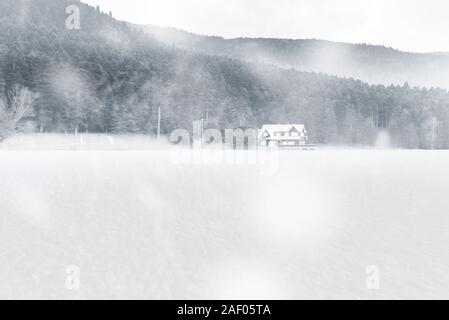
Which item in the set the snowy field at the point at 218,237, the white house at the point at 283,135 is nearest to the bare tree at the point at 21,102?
the white house at the point at 283,135

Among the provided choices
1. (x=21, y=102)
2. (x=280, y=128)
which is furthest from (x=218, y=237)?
(x=280, y=128)

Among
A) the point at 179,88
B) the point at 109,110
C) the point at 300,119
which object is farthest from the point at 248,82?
the point at 109,110

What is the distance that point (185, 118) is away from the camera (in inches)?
3105

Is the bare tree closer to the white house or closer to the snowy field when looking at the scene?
the white house

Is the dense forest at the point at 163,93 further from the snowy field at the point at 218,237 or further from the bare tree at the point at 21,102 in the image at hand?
the snowy field at the point at 218,237

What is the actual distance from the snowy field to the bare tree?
50.0 meters

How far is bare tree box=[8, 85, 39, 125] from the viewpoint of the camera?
2516 inches

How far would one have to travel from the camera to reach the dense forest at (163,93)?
2783 inches

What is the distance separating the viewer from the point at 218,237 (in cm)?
1207

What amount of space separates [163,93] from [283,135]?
27590mm

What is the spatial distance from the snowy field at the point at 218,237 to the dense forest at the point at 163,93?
45.9 metres

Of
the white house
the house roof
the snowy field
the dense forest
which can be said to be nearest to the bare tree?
the dense forest

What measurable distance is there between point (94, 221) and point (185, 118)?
66646mm

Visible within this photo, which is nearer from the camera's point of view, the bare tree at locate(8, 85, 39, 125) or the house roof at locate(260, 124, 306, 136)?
the bare tree at locate(8, 85, 39, 125)
